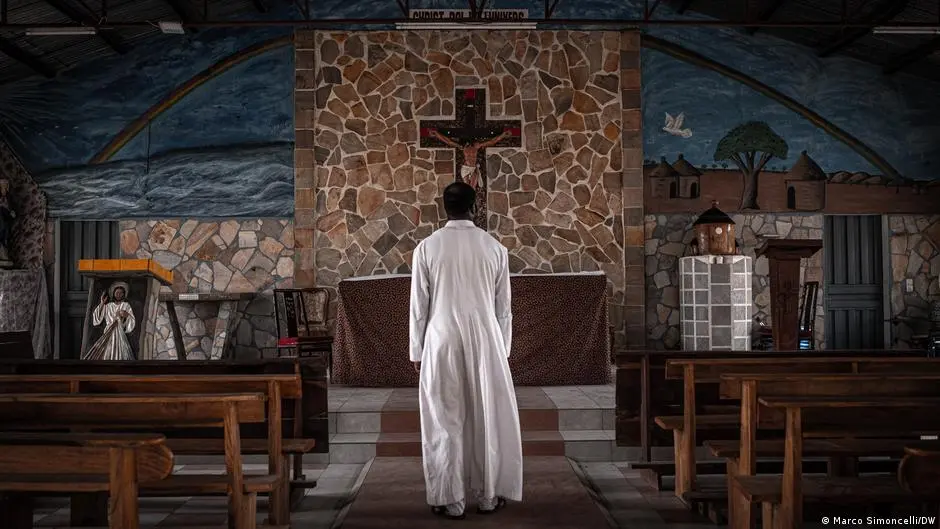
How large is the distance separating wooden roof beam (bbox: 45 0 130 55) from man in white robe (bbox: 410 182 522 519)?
19.5 feet

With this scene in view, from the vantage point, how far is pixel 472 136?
31.8ft

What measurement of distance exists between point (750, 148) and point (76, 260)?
8153mm

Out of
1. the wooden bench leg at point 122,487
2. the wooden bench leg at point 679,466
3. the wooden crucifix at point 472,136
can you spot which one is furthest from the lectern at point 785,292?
the wooden bench leg at point 122,487

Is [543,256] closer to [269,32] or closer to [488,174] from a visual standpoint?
[488,174]

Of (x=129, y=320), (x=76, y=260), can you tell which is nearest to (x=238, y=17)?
(x=76, y=260)

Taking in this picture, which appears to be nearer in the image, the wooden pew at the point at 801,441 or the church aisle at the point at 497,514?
the wooden pew at the point at 801,441

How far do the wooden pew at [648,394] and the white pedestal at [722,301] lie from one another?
4.32 metres

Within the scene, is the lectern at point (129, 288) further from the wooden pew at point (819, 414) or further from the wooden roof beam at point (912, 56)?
the wooden roof beam at point (912, 56)

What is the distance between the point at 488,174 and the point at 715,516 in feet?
20.8

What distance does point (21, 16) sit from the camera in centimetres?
843

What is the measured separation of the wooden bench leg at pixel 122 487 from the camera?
6.46 feet

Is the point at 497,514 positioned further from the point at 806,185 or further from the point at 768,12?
the point at 768,12

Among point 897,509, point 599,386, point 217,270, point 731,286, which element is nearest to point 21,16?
point 217,270

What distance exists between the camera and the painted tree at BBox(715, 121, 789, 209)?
975 cm
